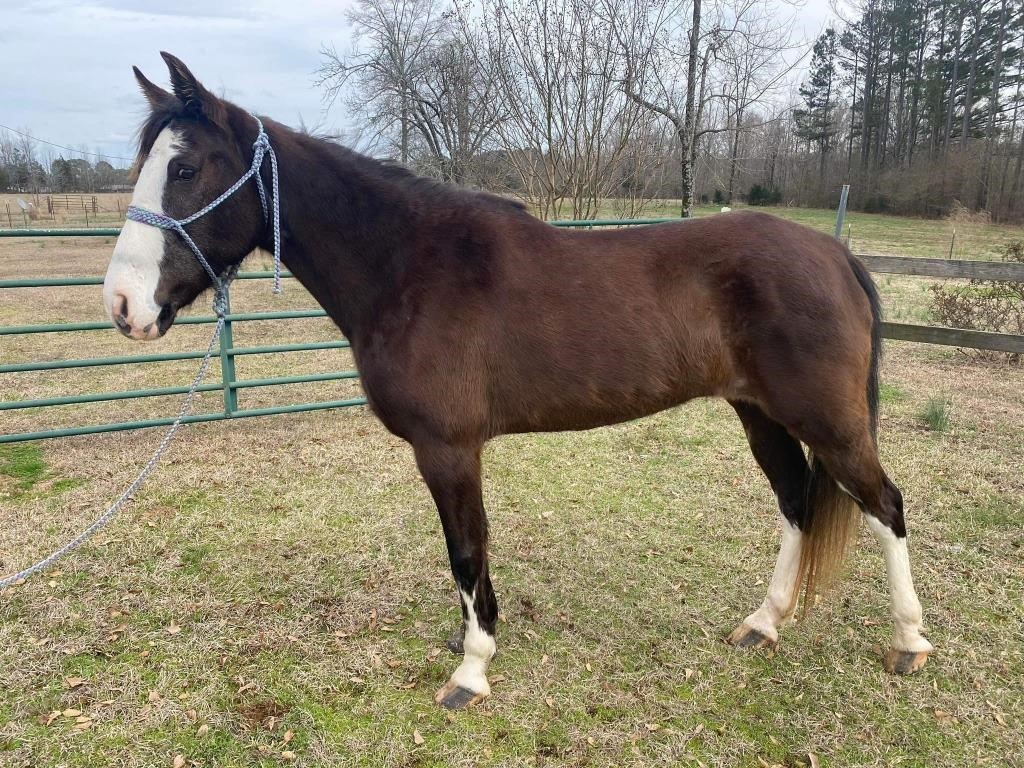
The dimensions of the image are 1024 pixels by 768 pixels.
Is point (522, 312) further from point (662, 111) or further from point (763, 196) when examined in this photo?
point (763, 196)

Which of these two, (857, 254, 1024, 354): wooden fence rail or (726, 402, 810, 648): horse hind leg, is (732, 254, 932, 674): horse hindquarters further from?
(857, 254, 1024, 354): wooden fence rail

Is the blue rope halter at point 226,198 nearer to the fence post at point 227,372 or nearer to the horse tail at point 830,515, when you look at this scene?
the horse tail at point 830,515

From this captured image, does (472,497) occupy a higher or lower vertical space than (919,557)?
higher

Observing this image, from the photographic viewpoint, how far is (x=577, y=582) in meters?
3.20

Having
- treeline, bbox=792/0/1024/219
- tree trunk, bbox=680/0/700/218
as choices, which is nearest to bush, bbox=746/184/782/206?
treeline, bbox=792/0/1024/219

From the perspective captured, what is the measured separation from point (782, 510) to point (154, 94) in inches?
120

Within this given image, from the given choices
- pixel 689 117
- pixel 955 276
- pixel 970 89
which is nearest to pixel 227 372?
pixel 689 117

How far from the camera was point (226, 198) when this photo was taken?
6.93 ft

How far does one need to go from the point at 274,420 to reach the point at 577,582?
364cm

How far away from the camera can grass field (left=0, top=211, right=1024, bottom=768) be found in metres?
2.22

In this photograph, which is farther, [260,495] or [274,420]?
[274,420]

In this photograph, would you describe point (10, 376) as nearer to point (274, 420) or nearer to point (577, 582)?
point (274, 420)

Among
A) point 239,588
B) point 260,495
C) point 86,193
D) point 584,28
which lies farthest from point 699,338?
point 86,193

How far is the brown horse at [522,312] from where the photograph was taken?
2219 mm
